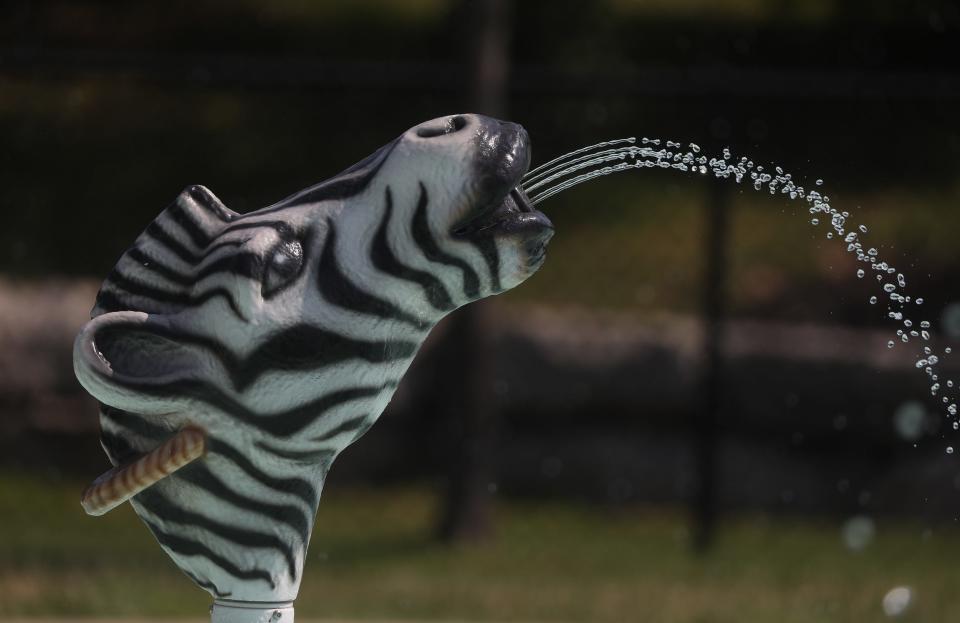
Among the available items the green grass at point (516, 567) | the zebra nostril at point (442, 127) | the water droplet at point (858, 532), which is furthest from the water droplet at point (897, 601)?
the zebra nostril at point (442, 127)

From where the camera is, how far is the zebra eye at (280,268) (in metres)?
1.53

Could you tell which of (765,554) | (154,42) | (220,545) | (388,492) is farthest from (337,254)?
(154,42)

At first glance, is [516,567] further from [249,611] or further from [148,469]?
[148,469]

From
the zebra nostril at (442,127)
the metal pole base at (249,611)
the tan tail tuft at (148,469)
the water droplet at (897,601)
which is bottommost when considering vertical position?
the water droplet at (897,601)

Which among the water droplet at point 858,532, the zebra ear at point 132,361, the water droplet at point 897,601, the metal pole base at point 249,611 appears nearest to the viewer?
the zebra ear at point 132,361

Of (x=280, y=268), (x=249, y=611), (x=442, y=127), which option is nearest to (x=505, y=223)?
(x=442, y=127)

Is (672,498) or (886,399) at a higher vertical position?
(886,399)

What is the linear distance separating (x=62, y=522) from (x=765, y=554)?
10.1 ft

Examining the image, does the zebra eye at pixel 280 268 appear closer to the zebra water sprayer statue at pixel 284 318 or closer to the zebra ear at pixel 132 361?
the zebra water sprayer statue at pixel 284 318

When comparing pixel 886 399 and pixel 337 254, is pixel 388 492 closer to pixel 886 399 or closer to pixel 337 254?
pixel 886 399

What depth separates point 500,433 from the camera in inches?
264

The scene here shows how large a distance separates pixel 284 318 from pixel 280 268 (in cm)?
6

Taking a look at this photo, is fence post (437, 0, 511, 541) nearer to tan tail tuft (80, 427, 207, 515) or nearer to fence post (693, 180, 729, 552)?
fence post (693, 180, 729, 552)

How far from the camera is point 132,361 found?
5.21ft
